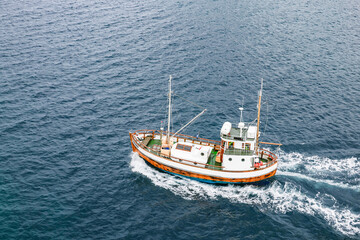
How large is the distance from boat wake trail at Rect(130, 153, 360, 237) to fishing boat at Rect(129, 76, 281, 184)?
1.55 m

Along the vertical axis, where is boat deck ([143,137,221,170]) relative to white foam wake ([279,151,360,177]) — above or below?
above

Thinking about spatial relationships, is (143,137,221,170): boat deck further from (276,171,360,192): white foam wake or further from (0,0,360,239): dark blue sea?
(276,171,360,192): white foam wake

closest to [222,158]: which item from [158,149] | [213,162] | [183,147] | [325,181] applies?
[213,162]

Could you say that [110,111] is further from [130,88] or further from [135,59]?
[135,59]

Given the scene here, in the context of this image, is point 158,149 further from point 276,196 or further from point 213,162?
point 276,196

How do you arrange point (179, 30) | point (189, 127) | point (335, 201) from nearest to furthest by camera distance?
point (335, 201) < point (189, 127) < point (179, 30)

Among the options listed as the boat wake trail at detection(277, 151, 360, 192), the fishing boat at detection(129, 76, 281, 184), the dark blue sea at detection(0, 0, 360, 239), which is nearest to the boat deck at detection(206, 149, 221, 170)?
the fishing boat at detection(129, 76, 281, 184)

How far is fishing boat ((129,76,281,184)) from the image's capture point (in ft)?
240

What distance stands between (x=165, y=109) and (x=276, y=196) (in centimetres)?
3587

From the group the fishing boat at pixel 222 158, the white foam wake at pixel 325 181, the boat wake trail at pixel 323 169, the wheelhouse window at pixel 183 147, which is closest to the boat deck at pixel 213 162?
the fishing boat at pixel 222 158

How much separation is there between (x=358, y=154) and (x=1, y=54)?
9613cm

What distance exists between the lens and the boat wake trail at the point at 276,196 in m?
65.9

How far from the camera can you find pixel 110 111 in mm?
94188

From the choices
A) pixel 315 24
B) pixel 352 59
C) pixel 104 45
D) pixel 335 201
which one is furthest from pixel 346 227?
pixel 315 24
